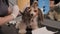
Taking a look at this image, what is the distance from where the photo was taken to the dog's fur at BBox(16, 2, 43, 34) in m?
0.84

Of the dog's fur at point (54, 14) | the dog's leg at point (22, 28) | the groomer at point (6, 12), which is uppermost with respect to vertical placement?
the groomer at point (6, 12)

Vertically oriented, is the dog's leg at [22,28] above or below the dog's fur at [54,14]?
below

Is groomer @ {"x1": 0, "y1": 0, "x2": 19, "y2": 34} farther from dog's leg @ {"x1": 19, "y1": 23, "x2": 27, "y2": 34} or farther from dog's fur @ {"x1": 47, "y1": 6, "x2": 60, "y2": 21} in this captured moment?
dog's fur @ {"x1": 47, "y1": 6, "x2": 60, "y2": 21}

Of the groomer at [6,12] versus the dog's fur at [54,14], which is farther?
the dog's fur at [54,14]

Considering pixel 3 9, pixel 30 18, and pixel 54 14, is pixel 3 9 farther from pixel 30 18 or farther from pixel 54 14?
pixel 54 14

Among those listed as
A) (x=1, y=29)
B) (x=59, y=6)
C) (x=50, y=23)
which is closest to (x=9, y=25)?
(x=1, y=29)

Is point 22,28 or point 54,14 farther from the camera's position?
point 54,14

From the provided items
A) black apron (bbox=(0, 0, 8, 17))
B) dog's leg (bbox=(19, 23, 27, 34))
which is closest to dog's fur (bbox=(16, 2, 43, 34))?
dog's leg (bbox=(19, 23, 27, 34))

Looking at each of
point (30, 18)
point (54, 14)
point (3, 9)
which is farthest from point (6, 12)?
point (54, 14)

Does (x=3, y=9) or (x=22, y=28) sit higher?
(x=3, y=9)

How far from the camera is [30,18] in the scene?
2.79 ft

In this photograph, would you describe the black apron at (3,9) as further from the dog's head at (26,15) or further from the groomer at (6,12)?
the dog's head at (26,15)

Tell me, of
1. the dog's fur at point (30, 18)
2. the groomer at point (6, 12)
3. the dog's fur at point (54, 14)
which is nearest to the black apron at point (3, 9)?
the groomer at point (6, 12)

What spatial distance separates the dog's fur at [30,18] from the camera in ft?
2.76
